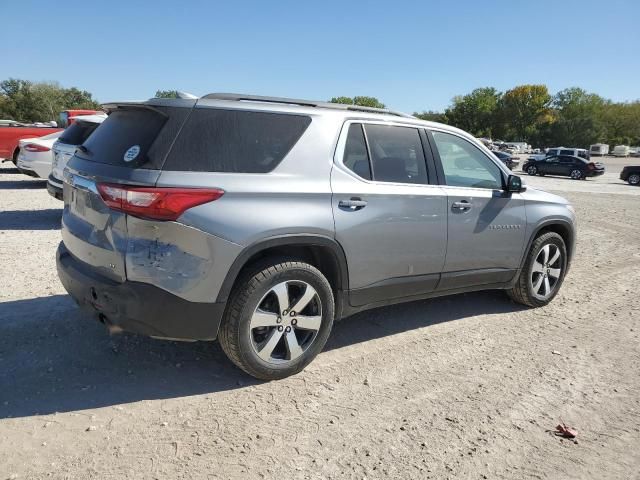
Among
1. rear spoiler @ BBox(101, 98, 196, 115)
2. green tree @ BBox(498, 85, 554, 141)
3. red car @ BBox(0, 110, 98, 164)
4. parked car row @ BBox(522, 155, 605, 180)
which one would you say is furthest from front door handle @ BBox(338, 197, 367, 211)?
green tree @ BBox(498, 85, 554, 141)

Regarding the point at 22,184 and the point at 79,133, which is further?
the point at 22,184

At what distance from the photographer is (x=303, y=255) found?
3510 millimetres

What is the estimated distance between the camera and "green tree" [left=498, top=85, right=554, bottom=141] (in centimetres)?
10431

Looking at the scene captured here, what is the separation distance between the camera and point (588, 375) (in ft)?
12.3

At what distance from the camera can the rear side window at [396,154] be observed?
12.5 feet

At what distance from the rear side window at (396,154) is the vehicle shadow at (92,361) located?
4.55 feet

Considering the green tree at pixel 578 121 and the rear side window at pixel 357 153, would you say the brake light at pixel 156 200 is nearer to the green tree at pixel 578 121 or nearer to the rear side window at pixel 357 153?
the rear side window at pixel 357 153

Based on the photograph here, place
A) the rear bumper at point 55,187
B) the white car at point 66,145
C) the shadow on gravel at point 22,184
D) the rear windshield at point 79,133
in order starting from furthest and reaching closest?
the shadow on gravel at point 22,184
the rear windshield at point 79,133
the white car at point 66,145
the rear bumper at point 55,187

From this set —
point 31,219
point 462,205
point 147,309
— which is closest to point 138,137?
point 147,309

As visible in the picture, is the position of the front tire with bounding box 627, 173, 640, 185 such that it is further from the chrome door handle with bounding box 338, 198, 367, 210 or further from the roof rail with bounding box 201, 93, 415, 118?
the chrome door handle with bounding box 338, 198, 367, 210

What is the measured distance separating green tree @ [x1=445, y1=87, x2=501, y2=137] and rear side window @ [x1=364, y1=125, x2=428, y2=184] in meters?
111

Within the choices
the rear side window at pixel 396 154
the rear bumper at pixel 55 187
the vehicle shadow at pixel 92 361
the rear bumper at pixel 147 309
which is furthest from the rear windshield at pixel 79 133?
the rear side window at pixel 396 154

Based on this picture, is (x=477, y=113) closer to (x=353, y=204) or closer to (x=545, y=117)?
(x=545, y=117)

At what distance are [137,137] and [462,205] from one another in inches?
103
